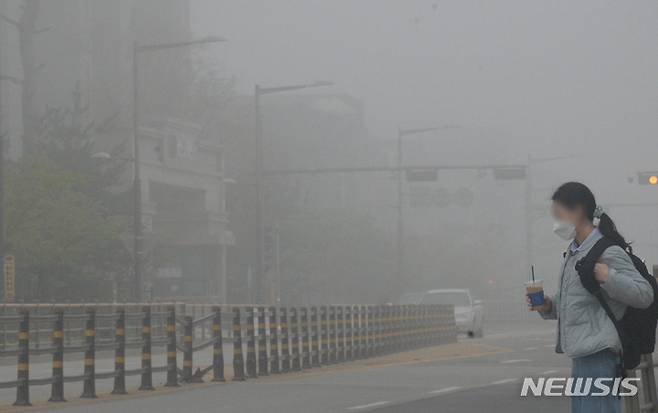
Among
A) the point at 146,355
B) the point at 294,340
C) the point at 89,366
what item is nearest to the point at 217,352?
the point at 146,355

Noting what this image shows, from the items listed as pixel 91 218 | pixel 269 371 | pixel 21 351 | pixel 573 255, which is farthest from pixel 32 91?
pixel 573 255

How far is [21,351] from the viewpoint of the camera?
719 inches

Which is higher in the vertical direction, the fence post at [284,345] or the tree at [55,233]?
the tree at [55,233]

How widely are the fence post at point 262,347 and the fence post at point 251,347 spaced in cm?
14

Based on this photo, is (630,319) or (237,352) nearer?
(630,319)

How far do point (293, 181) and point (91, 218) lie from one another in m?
40.0

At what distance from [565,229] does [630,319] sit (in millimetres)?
521

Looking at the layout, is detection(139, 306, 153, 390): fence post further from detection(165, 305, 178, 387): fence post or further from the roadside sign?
the roadside sign

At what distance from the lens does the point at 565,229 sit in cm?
750

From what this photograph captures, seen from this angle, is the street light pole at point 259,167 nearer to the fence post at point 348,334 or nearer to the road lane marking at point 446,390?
the fence post at point 348,334

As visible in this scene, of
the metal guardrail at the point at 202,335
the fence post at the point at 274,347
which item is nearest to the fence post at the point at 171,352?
the metal guardrail at the point at 202,335

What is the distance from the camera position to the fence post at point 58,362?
18703 millimetres

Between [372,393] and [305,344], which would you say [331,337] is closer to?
[305,344]

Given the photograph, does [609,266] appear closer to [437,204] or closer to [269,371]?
[269,371]
